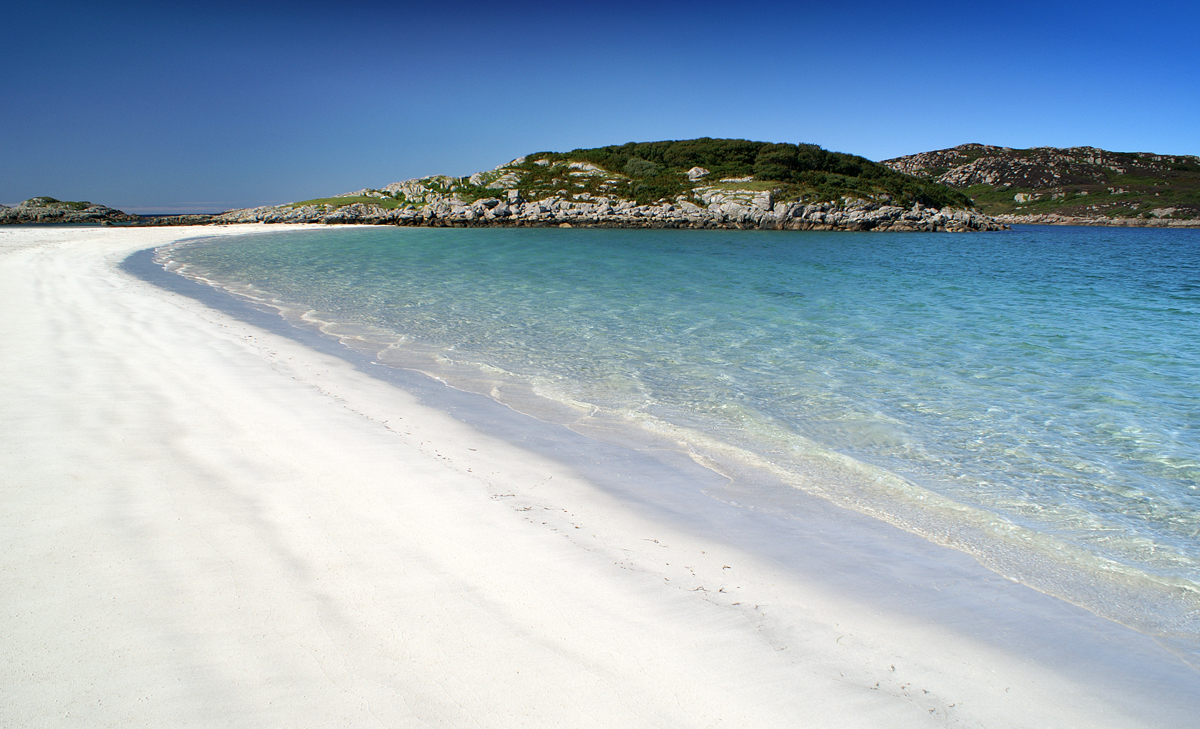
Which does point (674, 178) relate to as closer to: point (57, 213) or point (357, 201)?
point (357, 201)

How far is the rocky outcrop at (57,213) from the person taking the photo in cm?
8206

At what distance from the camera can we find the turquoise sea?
13.2ft

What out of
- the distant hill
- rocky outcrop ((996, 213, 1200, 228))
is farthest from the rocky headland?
the distant hill

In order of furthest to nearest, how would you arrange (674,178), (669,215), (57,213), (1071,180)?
(1071,180) < (57,213) < (674,178) < (669,215)

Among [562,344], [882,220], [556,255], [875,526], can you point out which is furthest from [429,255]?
[882,220]

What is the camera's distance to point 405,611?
258cm

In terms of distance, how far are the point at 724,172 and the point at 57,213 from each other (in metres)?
104

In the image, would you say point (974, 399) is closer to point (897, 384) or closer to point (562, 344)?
point (897, 384)

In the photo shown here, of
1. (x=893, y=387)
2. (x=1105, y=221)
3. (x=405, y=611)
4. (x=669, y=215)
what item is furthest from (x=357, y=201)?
(x=1105, y=221)

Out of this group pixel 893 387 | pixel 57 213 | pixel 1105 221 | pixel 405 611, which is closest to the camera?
pixel 405 611

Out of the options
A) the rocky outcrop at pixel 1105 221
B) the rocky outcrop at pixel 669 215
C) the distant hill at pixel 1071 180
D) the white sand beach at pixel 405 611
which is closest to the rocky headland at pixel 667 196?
the rocky outcrop at pixel 669 215

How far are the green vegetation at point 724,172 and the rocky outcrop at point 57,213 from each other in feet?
230

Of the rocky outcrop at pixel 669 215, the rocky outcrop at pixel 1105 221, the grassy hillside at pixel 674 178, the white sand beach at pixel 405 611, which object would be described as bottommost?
the white sand beach at pixel 405 611

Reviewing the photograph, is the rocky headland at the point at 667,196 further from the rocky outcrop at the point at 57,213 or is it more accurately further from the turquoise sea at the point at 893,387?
the turquoise sea at the point at 893,387
